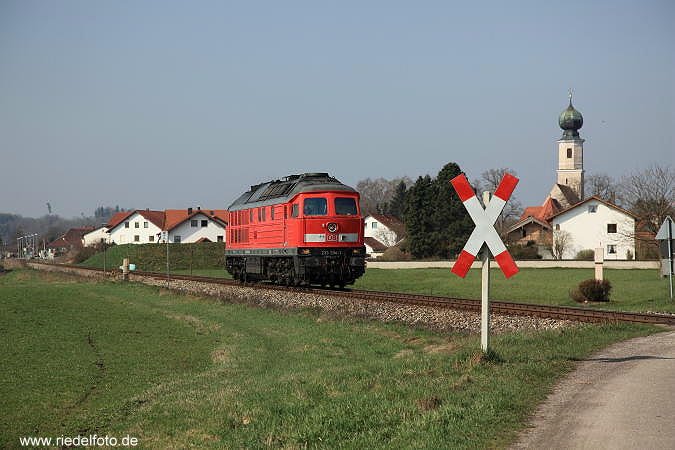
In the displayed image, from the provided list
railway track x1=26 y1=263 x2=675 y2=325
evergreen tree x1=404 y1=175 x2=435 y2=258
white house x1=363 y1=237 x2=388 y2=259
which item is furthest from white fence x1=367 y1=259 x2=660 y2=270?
white house x1=363 y1=237 x2=388 y2=259

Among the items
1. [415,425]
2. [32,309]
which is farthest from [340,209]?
[415,425]

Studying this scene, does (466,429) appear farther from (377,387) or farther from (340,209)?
(340,209)

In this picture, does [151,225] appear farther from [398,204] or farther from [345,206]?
[345,206]

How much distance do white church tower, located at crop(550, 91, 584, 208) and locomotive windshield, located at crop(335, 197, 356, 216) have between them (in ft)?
399

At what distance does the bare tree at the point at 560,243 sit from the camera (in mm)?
84250

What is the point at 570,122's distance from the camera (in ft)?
493

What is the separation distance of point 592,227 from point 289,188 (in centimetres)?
5818

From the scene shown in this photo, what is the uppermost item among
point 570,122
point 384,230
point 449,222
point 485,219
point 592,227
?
point 570,122

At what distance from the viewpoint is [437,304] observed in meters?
26.0

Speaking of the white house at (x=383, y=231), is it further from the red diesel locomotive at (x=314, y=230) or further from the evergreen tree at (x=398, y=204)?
the red diesel locomotive at (x=314, y=230)

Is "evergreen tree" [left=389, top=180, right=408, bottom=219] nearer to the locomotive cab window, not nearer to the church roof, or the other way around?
the church roof

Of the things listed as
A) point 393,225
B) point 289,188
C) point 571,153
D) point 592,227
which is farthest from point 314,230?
point 571,153

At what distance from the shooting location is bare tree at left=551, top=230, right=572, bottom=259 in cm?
8425

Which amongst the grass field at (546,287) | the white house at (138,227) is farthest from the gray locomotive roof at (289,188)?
the white house at (138,227)
